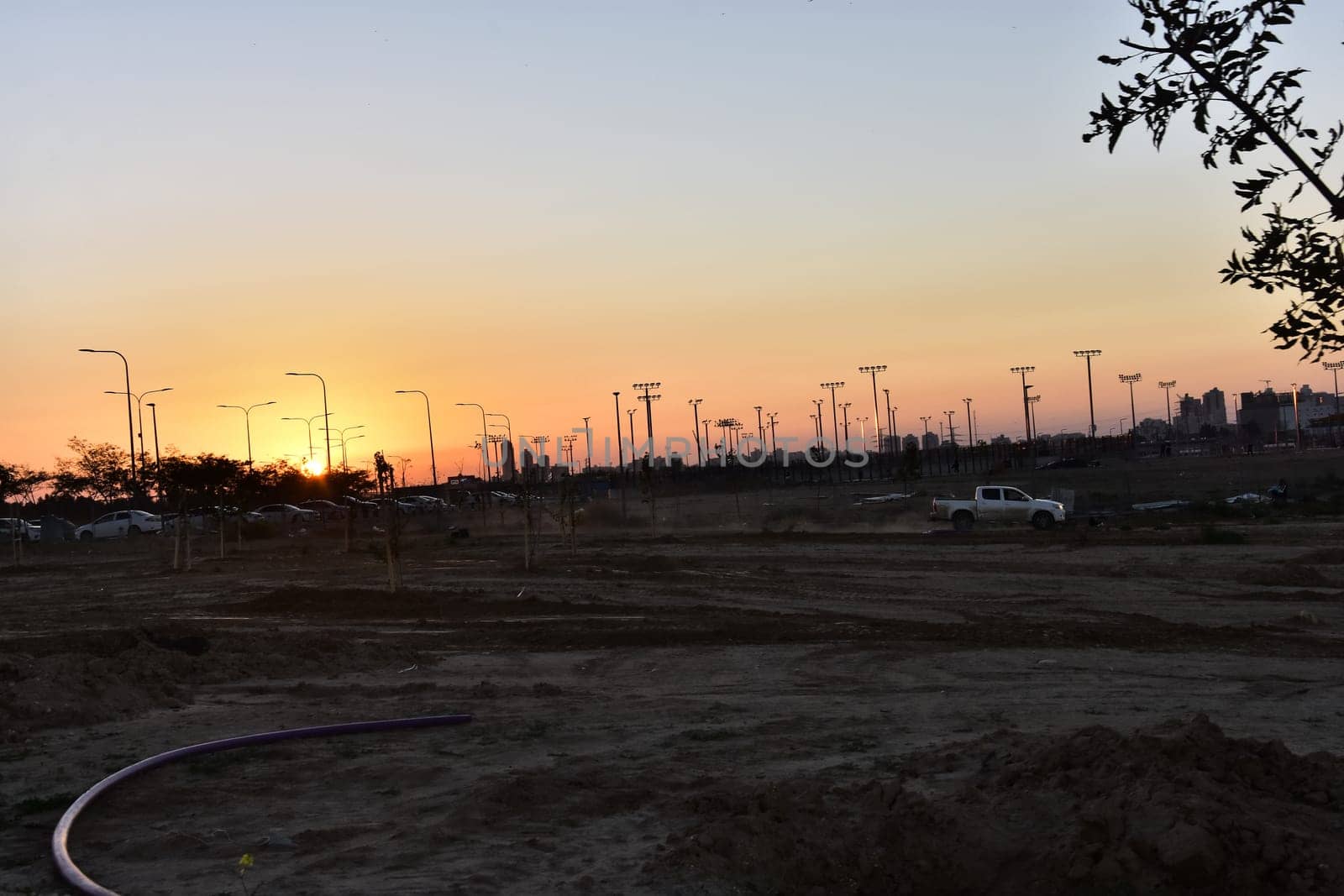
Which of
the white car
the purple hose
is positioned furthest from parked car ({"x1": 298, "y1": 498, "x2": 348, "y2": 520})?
the purple hose

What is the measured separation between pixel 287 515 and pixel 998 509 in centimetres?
4895

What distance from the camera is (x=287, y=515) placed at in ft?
252

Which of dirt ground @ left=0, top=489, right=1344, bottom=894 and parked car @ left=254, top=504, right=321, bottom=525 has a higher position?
parked car @ left=254, top=504, right=321, bottom=525

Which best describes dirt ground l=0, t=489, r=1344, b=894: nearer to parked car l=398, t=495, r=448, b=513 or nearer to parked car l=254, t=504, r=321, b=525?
parked car l=254, t=504, r=321, b=525

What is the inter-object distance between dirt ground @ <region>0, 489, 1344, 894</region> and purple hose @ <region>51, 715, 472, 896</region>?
0.11 meters

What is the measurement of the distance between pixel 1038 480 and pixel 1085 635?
228ft

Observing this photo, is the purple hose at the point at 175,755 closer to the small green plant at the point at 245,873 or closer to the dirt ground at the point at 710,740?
the dirt ground at the point at 710,740

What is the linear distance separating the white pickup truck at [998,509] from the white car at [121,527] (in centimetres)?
4693

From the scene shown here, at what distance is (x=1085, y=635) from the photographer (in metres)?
16.7

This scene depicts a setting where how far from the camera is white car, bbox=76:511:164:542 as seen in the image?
227 feet

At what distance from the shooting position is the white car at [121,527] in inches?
2726

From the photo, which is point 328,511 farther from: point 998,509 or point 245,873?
point 245,873

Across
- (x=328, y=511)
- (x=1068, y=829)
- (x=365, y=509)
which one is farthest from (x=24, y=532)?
(x=1068, y=829)

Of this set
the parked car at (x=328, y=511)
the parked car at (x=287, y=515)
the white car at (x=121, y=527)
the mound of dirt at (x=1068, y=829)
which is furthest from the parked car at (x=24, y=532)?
the mound of dirt at (x=1068, y=829)
